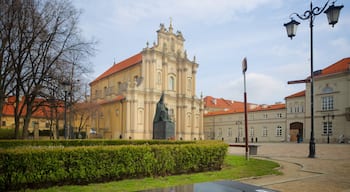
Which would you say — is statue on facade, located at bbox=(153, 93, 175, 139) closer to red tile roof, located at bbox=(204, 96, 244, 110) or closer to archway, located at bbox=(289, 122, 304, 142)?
archway, located at bbox=(289, 122, 304, 142)

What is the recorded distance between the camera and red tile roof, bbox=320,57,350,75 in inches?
1657

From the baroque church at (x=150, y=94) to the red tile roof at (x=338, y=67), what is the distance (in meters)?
26.1

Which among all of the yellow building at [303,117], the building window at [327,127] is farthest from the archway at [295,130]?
the building window at [327,127]

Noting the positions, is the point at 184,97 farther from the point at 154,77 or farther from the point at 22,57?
the point at 22,57

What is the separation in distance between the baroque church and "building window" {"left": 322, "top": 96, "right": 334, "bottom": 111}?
989 inches

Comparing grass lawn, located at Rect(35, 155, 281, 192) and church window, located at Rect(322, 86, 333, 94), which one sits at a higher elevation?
church window, located at Rect(322, 86, 333, 94)

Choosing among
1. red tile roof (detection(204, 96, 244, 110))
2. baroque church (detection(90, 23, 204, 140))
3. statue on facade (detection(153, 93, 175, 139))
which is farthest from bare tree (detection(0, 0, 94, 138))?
red tile roof (detection(204, 96, 244, 110))

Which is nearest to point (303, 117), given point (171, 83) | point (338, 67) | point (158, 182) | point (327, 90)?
point (327, 90)

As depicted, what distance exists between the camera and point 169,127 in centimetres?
2161

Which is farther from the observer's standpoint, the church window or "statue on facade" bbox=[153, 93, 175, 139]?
the church window

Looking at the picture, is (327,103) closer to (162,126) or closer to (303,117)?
(303,117)

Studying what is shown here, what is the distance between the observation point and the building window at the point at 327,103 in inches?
1719

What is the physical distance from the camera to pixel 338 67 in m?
43.8

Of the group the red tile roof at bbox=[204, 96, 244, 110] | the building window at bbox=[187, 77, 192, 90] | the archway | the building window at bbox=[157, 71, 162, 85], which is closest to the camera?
the archway
